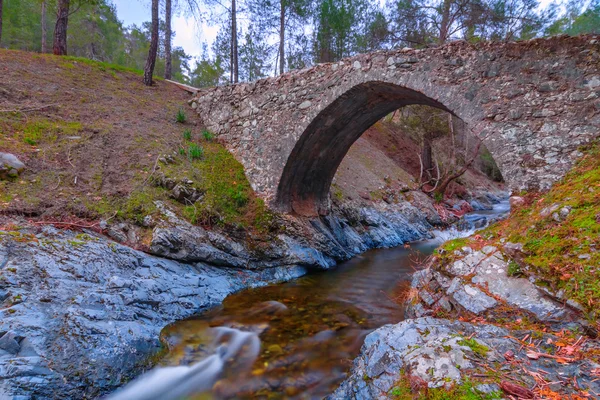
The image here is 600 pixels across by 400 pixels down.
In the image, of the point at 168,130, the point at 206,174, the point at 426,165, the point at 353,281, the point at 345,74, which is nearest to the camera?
the point at 345,74

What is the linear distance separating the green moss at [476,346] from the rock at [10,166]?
628cm

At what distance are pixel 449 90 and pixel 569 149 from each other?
1793 mm

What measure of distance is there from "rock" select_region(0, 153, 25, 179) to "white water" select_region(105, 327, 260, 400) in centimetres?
393

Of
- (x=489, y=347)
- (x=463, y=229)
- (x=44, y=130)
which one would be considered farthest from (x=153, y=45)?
(x=463, y=229)

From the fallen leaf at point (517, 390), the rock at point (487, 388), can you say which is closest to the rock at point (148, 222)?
the rock at point (487, 388)

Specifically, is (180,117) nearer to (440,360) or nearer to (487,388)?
(440,360)

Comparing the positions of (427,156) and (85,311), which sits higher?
(427,156)

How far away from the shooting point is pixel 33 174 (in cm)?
513

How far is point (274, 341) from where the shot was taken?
13.4 ft

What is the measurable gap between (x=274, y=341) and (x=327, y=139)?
15.6ft

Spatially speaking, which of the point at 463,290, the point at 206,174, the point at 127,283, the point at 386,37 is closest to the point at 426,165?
the point at 386,37

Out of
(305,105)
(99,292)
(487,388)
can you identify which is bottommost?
(99,292)

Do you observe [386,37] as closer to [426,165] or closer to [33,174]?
[426,165]

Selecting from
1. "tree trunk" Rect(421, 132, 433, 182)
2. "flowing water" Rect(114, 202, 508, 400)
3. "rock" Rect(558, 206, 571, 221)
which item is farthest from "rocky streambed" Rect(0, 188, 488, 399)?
"tree trunk" Rect(421, 132, 433, 182)
